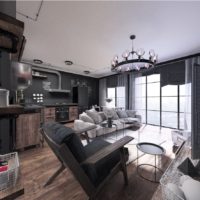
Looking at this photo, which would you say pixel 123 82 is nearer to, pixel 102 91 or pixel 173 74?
pixel 102 91

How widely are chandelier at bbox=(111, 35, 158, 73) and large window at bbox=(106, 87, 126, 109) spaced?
3.25m

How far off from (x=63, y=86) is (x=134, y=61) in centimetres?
451

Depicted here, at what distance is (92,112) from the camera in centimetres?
407

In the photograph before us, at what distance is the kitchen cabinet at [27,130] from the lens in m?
2.52

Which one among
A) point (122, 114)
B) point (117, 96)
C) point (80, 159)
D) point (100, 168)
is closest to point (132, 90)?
point (117, 96)

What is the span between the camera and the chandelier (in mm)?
2512

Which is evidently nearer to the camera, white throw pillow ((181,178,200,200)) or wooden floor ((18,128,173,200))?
white throw pillow ((181,178,200,200))

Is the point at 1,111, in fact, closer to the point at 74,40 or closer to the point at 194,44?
the point at 74,40

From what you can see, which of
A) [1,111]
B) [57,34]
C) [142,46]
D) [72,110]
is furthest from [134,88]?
[1,111]

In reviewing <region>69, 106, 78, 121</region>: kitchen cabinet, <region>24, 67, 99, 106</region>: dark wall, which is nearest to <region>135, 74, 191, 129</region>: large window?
<region>24, 67, 99, 106</region>: dark wall

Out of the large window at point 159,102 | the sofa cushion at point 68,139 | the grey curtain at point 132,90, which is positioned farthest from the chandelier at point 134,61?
the grey curtain at point 132,90

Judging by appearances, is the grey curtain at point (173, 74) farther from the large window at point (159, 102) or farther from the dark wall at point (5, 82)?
the dark wall at point (5, 82)

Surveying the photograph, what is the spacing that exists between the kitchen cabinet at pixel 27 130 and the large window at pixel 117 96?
176 inches

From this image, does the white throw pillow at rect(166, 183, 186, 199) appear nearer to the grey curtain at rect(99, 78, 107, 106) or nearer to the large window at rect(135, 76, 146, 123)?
the large window at rect(135, 76, 146, 123)
